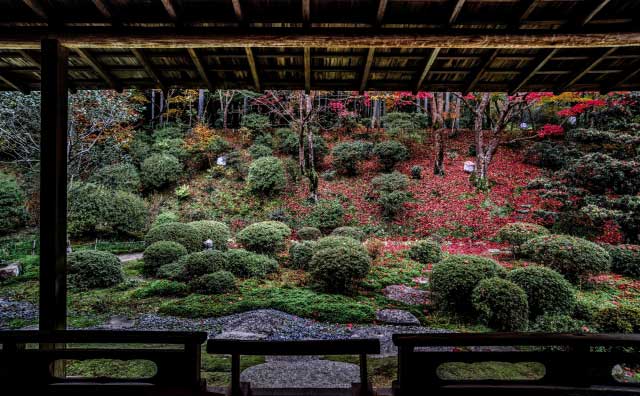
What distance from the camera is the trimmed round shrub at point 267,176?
1473 cm

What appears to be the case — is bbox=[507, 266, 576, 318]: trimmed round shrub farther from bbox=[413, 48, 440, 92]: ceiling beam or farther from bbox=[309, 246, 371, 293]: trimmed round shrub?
bbox=[413, 48, 440, 92]: ceiling beam

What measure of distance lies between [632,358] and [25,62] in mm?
6629

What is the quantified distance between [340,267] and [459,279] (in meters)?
2.41

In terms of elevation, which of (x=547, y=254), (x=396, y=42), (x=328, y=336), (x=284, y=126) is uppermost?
(x=284, y=126)

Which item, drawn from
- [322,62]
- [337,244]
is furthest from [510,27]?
Answer: [337,244]

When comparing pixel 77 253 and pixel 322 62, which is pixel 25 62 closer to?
pixel 322 62

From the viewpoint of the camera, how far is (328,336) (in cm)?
603

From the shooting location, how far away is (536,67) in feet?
13.7

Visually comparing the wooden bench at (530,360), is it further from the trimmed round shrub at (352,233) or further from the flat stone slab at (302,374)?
the trimmed round shrub at (352,233)

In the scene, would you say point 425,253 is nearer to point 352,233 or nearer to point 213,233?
point 352,233

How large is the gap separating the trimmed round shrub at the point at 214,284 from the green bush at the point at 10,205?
29.2 feet

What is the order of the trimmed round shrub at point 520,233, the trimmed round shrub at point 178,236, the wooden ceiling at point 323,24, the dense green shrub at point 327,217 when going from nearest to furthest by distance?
the wooden ceiling at point 323,24, the trimmed round shrub at point 520,233, the trimmed round shrub at point 178,236, the dense green shrub at point 327,217

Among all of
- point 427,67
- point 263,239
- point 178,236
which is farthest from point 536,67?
point 178,236

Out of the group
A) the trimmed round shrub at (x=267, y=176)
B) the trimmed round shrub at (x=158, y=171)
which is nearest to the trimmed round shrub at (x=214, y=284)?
Answer: the trimmed round shrub at (x=267, y=176)
